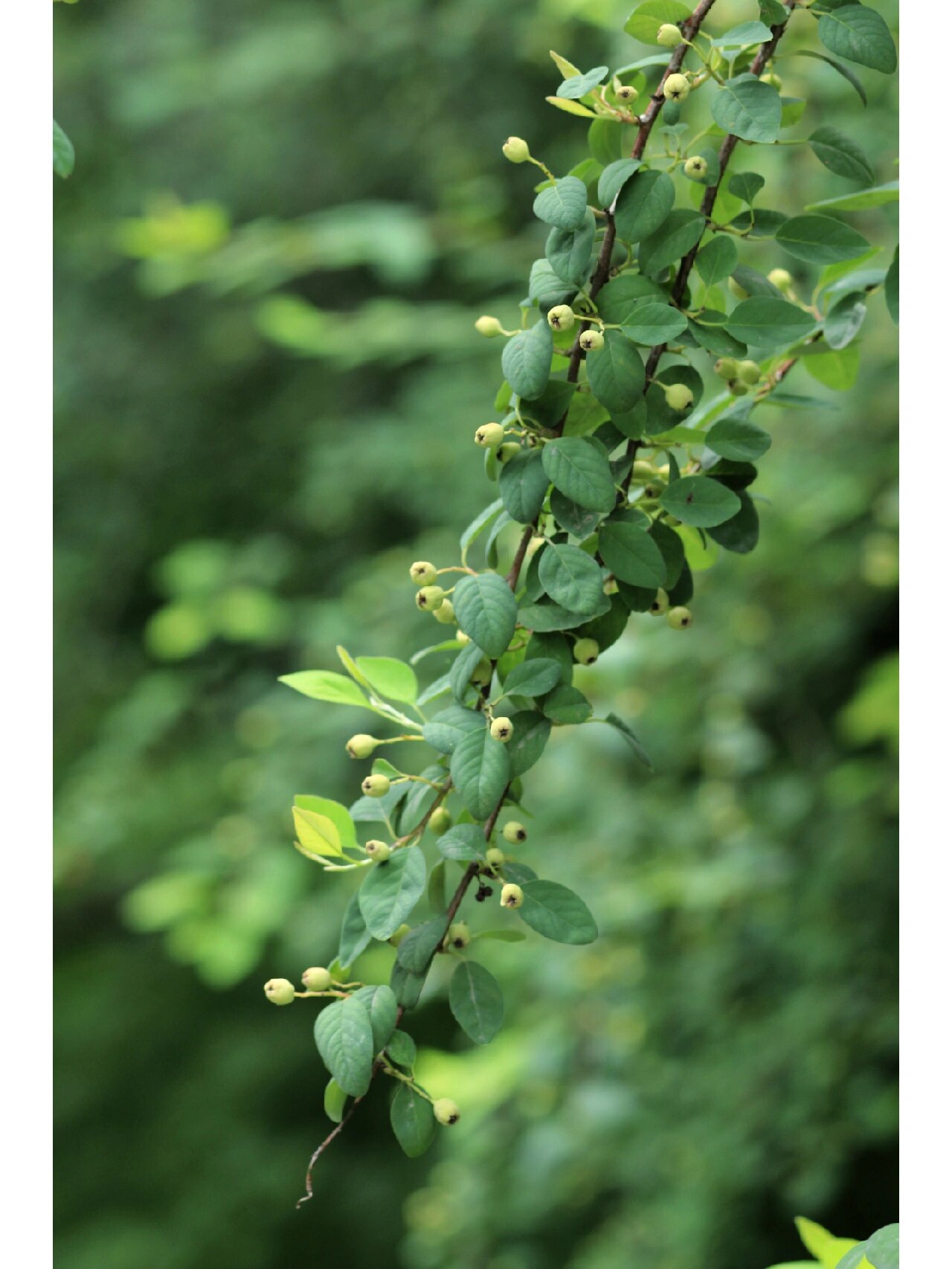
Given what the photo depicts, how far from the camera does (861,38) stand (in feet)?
1.28

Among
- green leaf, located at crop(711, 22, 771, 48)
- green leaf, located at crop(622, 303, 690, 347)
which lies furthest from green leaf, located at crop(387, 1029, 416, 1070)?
green leaf, located at crop(711, 22, 771, 48)

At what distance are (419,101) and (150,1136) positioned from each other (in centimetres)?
215

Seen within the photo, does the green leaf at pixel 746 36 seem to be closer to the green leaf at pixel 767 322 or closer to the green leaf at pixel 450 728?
the green leaf at pixel 767 322

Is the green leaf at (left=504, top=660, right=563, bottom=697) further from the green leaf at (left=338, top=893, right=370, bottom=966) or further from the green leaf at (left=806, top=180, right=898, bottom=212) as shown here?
the green leaf at (left=806, top=180, right=898, bottom=212)

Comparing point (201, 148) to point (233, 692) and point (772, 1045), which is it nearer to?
point (233, 692)

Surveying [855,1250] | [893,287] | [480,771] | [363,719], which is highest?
[893,287]

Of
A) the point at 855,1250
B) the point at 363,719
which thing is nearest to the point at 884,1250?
the point at 855,1250

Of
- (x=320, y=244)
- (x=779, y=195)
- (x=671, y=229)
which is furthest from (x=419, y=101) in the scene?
(x=671, y=229)

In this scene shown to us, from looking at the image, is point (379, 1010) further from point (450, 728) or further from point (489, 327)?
point (489, 327)

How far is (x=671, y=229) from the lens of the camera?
0.40 metres

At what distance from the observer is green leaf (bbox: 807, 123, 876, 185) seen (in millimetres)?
450

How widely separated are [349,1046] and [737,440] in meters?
0.25

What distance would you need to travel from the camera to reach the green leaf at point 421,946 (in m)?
0.39

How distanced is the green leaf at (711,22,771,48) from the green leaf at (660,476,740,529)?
14 cm
